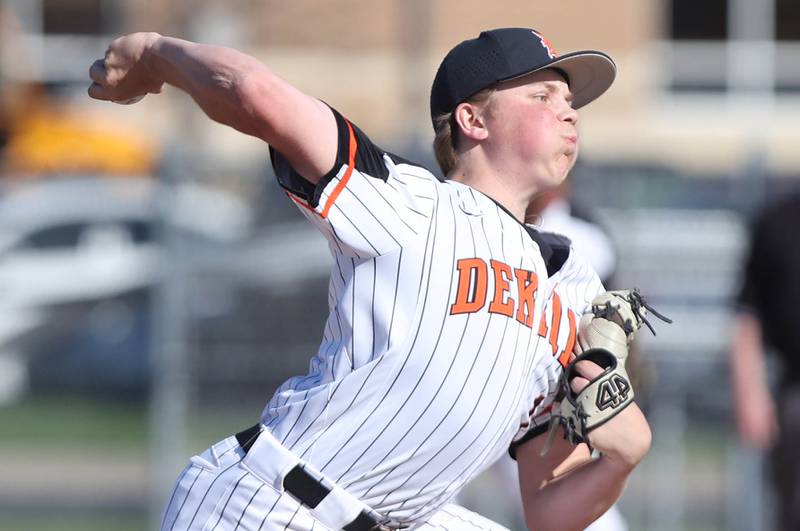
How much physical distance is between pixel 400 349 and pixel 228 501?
1.80ft

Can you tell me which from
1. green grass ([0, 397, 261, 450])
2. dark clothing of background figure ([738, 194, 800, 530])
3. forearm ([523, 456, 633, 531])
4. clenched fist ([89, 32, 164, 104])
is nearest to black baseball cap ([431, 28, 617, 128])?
clenched fist ([89, 32, 164, 104])

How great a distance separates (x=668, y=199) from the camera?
8766 millimetres

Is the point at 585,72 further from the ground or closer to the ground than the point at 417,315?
further from the ground


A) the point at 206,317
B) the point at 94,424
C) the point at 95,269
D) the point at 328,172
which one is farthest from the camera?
the point at 95,269

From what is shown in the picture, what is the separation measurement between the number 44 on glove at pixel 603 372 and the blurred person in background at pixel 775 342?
3.64m

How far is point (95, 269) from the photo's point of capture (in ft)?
32.1

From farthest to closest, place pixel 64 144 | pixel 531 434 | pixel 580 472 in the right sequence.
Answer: pixel 64 144, pixel 531 434, pixel 580 472

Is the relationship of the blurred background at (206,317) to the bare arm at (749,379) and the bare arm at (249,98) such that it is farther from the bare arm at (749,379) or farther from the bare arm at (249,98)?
the bare arm at (249,98)

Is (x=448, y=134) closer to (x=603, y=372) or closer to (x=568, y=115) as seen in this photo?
(x=568, y=115)

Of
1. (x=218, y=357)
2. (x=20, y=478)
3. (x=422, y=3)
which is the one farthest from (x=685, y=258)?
(x=422, y=3)

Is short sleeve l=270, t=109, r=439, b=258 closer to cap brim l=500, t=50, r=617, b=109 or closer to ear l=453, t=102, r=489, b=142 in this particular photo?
ear l=453, t=102, r=489, b=142

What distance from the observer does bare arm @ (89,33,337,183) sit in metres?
3.13

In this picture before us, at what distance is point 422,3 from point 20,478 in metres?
10.4

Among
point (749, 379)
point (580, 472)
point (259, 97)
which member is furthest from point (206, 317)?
point (259, 97)
